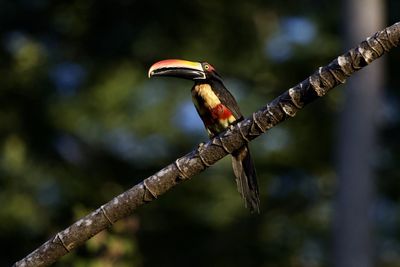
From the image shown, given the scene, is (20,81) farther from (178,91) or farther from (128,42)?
(178,91)

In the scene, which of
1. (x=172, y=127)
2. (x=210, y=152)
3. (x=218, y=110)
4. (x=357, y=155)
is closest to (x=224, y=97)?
(x=218, y=110)

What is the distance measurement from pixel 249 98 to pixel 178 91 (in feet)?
5.39

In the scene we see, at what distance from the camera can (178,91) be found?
14.4m

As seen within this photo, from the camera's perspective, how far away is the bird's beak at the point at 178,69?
17.4 ft

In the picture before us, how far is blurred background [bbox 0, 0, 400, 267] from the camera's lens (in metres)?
12.3

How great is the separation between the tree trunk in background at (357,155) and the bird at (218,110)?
469cm

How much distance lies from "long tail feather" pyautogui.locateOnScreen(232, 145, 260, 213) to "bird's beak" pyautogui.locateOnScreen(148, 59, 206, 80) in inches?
18.4

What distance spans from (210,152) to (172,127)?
9.40 metres

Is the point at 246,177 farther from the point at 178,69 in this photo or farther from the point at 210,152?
the point at 210,152

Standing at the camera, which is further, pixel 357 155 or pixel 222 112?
pixel 357 155

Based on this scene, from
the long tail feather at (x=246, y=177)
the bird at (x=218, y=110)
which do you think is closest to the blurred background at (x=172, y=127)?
the bird at (x=218, y=110)

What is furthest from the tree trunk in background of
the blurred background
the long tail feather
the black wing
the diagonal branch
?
the diagonal branch

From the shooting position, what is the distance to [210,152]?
172 inches

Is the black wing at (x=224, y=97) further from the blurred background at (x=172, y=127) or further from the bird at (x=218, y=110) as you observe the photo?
the blurred background at (x=172, y=127)
